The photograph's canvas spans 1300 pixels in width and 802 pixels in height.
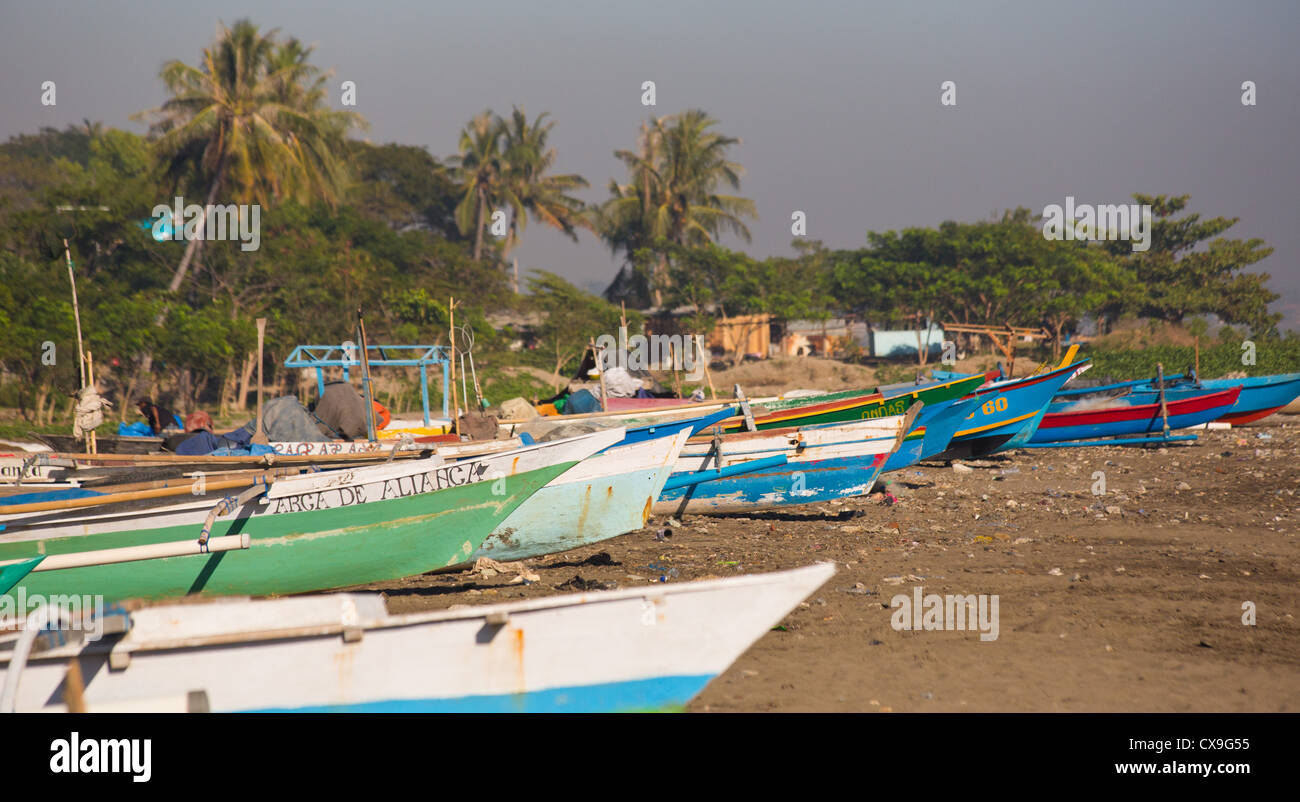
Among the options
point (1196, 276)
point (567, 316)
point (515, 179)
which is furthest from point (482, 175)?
point (1196, 276)

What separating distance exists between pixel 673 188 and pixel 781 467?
111 ft

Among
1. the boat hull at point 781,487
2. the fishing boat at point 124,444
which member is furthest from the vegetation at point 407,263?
the boat hull at point 781,487

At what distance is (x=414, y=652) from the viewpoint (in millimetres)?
3684

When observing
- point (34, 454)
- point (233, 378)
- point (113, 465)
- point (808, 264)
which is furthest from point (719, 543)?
point (808, 264)

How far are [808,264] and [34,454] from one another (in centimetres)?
3954

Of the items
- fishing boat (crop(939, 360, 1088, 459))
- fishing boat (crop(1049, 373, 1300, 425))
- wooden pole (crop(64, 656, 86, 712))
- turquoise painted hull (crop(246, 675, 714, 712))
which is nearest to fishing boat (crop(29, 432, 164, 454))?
wooden pole (crop(64, 656, 86, 712))

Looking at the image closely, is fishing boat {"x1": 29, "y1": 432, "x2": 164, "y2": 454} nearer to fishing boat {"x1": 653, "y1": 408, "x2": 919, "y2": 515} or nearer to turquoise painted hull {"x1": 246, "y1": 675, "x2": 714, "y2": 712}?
fishing boat {"x1": 653, "y1": 408, "x2": 919, "y2": 515}

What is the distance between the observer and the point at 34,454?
27.4 ft

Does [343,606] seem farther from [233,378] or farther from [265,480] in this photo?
[233,378]

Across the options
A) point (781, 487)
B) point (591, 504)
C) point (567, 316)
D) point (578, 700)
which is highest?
point (567, 316)

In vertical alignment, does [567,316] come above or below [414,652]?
above

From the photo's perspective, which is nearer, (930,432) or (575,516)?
(575,516)

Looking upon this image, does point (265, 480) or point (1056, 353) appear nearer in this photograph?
point (265, 480)

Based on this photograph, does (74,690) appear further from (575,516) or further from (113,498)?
(575,516)
